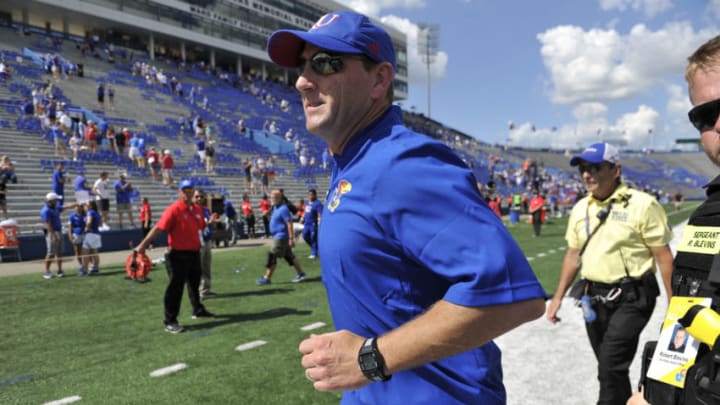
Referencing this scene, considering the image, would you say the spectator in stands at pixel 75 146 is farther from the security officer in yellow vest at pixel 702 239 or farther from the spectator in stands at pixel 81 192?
the security officer in yellow vest at pixel 702 239

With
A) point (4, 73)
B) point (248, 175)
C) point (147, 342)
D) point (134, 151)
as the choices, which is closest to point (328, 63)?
point (147, 342)

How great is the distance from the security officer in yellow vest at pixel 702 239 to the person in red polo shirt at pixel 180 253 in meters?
6.40

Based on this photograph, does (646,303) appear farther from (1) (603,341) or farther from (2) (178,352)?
(2) (178,352)

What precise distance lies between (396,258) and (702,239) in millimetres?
1057

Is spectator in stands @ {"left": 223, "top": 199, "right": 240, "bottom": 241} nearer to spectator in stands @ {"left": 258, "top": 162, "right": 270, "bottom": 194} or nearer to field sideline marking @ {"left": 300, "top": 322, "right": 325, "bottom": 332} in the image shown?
spectator in stands @ {"left": 258, "top": 162, "right": 270, "bottom": 194}

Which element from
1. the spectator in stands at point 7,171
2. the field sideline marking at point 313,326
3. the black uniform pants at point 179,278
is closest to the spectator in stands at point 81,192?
the spectator in stands at point 7,171

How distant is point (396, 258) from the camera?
3.98ft

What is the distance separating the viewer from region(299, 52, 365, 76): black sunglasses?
1437 mm

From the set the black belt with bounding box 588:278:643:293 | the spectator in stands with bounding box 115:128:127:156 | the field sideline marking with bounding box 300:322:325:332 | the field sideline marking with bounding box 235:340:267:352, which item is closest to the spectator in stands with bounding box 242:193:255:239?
the spectator in stands with bounding box 115:128:127:156

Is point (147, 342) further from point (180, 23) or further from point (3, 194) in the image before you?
point (180, 23)

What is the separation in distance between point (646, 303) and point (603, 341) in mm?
437

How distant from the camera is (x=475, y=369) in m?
1.28

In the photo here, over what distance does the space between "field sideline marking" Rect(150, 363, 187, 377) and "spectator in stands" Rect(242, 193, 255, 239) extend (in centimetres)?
1448

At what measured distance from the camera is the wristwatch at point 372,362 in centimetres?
117
